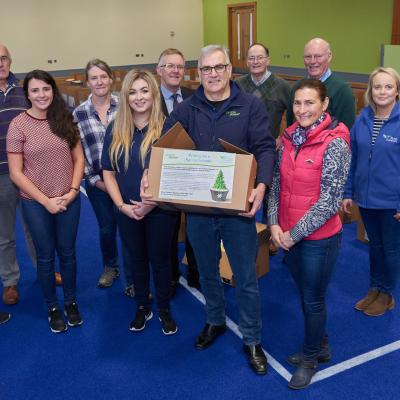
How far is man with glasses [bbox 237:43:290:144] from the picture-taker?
336 cm

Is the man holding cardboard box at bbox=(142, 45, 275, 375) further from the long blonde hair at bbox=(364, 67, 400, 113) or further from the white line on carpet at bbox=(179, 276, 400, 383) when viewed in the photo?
the long blonde hair at bbox=(364, 67, 400, 113)

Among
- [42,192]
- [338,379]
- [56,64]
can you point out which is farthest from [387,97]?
[56,64]

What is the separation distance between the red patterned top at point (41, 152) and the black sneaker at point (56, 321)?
80 cm

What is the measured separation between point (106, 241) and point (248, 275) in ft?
4.67

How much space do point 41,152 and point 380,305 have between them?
2290 mm

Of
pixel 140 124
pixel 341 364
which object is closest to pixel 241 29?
pixel 140 124

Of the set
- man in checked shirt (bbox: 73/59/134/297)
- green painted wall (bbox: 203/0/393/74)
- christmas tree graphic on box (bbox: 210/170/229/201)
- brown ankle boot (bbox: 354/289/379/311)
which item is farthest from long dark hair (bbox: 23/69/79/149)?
green painted wall (bbox: 203/0/393/74)

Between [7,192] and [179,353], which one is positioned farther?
[7,192]

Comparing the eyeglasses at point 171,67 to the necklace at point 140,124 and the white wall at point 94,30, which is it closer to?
the necklace at point 140,124

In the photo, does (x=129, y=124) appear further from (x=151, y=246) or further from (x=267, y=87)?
(x=267, y=87)

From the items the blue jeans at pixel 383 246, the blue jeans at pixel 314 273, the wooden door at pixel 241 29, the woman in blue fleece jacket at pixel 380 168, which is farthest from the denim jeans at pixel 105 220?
the wooden door at pixel 241 29

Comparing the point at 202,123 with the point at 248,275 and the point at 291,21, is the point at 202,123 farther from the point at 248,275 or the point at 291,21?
the point at 291,21

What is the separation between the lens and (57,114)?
2.58m

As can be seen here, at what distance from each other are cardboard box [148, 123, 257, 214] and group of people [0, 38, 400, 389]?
0.06 metres
